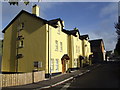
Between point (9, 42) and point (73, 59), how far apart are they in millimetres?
11740


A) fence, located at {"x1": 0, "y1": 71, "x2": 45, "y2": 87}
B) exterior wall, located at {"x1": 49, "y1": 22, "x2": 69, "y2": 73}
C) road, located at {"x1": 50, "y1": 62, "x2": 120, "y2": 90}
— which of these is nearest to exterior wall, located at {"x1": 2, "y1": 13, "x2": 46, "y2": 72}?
exterior wall, located at {"x1": 49, "y1": 22, "x2": 69, "y2": 73}

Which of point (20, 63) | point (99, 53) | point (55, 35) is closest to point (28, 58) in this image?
point (20, 63)

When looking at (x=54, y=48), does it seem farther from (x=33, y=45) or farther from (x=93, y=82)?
(x=93, y=82)

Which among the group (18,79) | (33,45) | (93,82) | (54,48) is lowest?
(93,82)

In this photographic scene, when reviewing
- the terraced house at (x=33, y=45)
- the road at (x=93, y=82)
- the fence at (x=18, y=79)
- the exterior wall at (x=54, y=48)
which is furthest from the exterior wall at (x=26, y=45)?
the road at (x=93, y=82)

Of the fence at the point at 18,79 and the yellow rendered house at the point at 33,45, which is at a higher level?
the yellow rendered house at the point at 33,45

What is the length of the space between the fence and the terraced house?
3.29m

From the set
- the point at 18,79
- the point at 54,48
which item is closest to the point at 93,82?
the point at 18,79

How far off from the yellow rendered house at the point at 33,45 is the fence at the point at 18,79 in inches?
130

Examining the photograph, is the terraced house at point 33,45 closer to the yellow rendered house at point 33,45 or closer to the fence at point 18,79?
the yellow rendered house at point 33,45

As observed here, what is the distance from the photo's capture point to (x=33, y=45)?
22422 millimetres

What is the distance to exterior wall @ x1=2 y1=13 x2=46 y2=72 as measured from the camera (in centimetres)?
2173

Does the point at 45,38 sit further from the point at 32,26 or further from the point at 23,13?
the point at 23,13

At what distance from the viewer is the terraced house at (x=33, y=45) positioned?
70.6 ft
